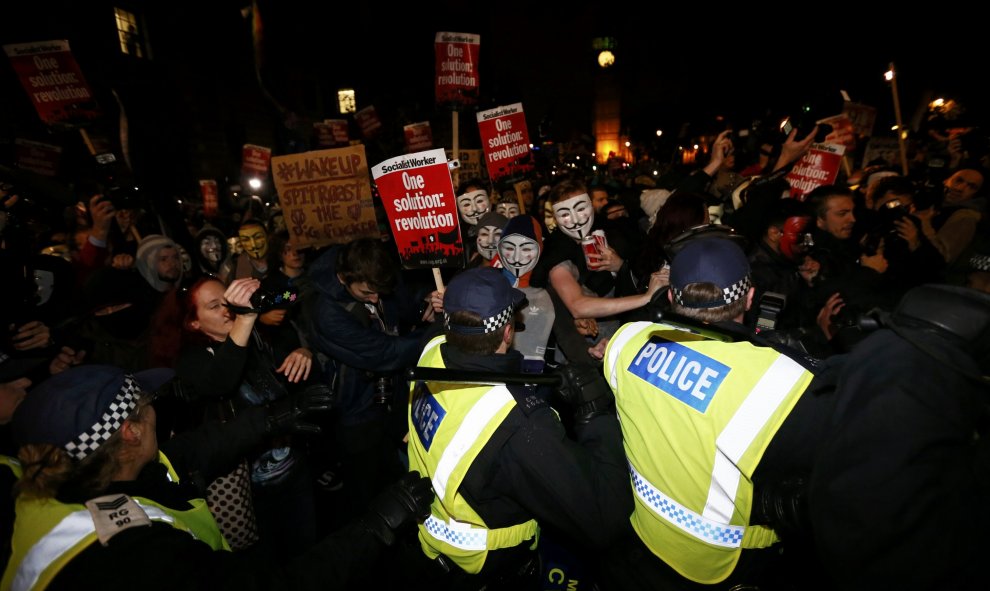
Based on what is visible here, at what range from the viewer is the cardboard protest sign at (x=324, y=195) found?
510 cm

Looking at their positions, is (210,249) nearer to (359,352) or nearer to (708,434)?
(359,352)

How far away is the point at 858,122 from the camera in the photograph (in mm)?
8125

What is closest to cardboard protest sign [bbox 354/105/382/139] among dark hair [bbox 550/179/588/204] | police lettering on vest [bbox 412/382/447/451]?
dark hair [bbox 550/179/588/204]

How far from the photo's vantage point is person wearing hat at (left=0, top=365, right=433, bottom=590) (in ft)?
4.99

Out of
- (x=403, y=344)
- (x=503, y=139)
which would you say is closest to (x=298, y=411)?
(x=403, y=344)

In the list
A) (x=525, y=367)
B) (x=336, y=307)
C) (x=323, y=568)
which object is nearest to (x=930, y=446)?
(x=323, y=568)

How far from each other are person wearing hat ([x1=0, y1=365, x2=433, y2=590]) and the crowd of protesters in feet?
0.05

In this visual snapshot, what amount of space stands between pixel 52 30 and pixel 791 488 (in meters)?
22.8

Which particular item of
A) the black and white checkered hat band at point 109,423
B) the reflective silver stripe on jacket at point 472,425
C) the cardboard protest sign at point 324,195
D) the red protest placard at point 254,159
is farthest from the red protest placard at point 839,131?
the red protest placard at point 254,159

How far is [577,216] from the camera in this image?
4.55 meters

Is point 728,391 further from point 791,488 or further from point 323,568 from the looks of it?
point 323,568

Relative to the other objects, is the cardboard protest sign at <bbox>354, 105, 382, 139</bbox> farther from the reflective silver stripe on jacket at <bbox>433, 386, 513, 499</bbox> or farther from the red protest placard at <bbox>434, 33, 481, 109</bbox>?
the reflective silver stripe on jacket at <bbox>433, 386, 513, 499</bbox>

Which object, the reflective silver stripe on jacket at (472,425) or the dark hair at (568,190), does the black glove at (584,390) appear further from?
the dark hair at (568,190)

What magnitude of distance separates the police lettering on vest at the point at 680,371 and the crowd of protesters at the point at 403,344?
0.82 feet
